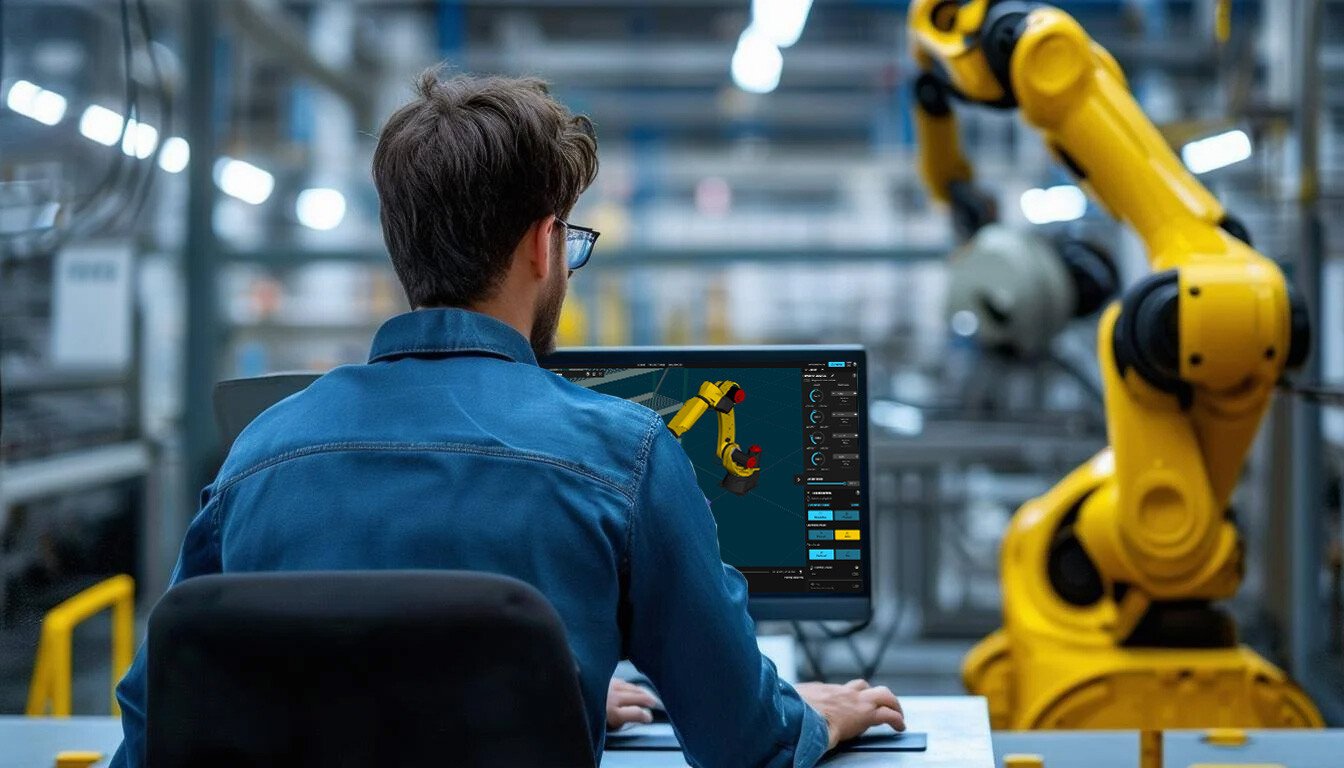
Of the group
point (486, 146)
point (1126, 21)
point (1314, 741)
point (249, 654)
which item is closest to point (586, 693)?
point (249, 654)

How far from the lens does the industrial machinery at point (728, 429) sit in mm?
1622

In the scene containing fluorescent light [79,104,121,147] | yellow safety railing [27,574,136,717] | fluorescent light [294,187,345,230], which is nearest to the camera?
yellow safety railing [27,574,136,717]

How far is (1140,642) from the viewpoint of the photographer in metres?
2.41

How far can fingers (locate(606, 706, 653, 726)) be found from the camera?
1470mm

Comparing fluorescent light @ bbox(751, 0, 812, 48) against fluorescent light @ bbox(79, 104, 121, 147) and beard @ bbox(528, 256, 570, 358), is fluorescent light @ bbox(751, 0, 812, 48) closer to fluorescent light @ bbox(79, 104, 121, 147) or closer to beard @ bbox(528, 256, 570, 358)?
fluorescent light @ bbox(79, 104, 121, 147)

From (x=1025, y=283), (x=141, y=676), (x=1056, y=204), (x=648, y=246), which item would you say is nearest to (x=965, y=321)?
(x=1025, y=283)

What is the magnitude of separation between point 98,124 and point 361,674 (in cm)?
523

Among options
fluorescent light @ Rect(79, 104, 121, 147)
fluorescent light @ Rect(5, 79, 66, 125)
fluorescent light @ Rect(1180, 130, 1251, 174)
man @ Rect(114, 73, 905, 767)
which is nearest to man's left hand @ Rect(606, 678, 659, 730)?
man @ Rect(114, 73, 905, 767)

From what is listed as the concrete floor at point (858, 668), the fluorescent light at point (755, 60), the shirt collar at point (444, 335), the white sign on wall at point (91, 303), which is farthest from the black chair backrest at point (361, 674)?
the fluorescent light at point (755, 60)

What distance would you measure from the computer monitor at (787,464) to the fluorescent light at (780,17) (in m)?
4.01

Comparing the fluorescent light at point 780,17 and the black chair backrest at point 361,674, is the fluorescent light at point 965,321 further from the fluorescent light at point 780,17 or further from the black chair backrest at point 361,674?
the black chair backrest at point 361,674

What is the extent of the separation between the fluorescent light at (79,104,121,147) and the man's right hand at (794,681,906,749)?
477cm

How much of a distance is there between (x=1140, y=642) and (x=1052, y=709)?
222 mm

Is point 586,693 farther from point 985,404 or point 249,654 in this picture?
point 985,404
